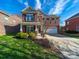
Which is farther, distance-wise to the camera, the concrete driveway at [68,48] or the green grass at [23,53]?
the concrete driveway at [68,48]

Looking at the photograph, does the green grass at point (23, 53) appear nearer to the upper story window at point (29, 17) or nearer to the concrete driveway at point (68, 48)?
the concrete driveway at point (68, 48)

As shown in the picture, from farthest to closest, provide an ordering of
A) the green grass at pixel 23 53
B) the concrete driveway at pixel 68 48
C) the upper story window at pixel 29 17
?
the upper story window at pixel 29 17 → the concrete driveway at pixel 68 48 → the green grass at pixel 23 53

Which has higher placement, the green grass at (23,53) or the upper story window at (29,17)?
the upper story window at (29,17)

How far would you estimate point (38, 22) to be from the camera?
39.8 metres

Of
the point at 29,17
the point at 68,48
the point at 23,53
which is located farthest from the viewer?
the point at 29,17

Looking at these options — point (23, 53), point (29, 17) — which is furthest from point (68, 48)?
point (29, 17)

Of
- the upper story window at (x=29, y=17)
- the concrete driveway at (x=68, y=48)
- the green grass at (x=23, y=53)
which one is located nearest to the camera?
the green grass at (x=23, y=53)

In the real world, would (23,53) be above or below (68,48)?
above

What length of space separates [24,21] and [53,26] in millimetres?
16503

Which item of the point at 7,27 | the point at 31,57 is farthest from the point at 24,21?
the point at 31,57

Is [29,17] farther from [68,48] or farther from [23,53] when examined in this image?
[23,53]

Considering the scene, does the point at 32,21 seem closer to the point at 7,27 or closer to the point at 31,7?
the point at 31,7

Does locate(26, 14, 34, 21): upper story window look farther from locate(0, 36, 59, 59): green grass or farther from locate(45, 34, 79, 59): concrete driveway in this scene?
locate(0, 36, 59, 59): green grass

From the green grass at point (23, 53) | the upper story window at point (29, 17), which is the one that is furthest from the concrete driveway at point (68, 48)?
the upper story window at point (29, 17)
